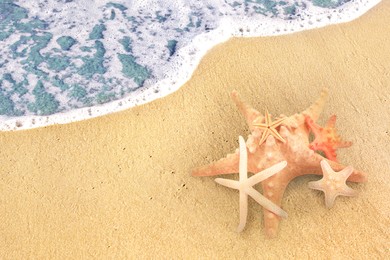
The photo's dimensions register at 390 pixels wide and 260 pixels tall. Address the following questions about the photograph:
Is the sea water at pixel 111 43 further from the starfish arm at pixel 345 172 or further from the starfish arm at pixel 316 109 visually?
the starfish arm at pixel 345 172

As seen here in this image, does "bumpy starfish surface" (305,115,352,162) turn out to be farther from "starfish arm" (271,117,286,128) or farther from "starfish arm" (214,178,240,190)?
"starfish arm" (214,178,240,190)

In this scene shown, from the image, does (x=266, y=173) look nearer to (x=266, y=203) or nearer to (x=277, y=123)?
(x=266, y=203)

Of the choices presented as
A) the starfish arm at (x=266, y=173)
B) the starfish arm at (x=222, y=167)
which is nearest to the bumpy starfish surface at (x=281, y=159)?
the starfish arm at (x=222, y=167)

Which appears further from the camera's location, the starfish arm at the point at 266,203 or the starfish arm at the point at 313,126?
the starfish arm at the point at 313,126

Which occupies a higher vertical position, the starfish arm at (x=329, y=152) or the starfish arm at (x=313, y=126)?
the starfish arm at (x=313, y=126)

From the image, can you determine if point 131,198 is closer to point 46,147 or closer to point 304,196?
point 46,147

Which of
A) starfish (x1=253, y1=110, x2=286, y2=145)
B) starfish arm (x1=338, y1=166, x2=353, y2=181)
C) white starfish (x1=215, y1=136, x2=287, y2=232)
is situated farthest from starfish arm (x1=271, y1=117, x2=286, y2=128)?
starfish arm (x1=338, y1=166, x2=353, y2=181)

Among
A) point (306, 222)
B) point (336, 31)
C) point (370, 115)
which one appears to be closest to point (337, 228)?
point (306, 222)
